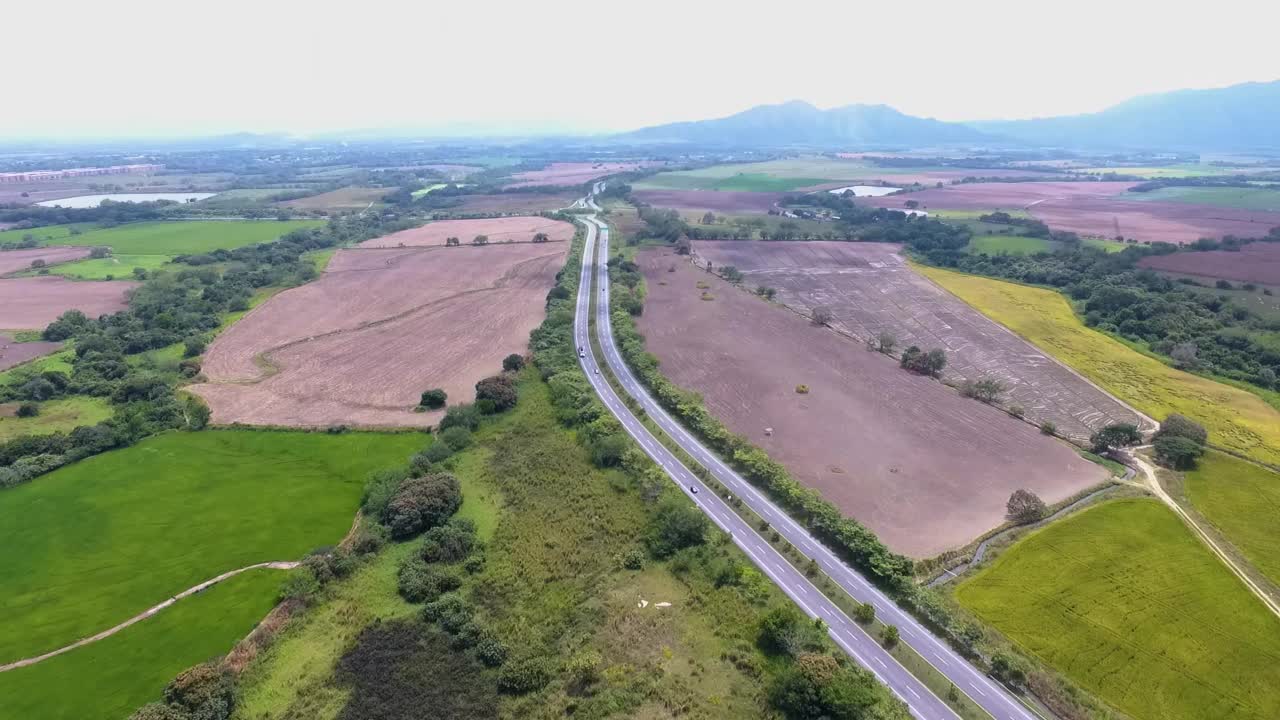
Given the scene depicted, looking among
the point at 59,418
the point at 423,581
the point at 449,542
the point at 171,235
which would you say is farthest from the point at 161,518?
the point at 171,235

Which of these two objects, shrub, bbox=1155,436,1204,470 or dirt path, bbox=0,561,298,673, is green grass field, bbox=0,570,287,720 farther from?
shrub, bbox=1155,436,1204,470

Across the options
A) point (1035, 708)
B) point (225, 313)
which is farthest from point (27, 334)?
point (1035, 708)

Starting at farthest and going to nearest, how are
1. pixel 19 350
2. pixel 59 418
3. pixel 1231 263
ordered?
pixel 1231 263 < pixel 19 350 < pixel 59 418

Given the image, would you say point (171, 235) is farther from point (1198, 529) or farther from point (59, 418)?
point (1198, 529)

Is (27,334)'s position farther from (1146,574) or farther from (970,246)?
(970,246)

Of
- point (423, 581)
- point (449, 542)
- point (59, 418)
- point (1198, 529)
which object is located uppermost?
point (59, 418)

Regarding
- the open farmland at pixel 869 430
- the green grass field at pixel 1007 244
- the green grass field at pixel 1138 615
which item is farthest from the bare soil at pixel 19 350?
the green grass field at pixel 1007 244

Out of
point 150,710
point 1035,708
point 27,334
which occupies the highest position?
point 27,334
